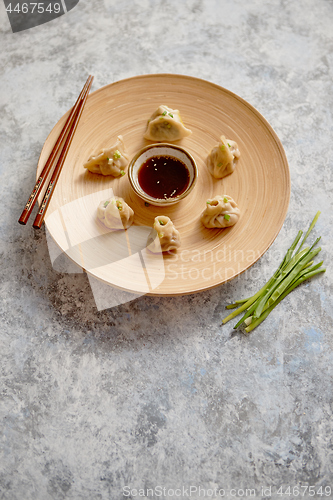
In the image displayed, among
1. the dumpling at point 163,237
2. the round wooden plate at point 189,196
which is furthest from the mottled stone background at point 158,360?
the dumpling at point 163,237

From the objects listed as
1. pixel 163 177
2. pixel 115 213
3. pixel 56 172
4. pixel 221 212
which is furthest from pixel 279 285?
pixel 56 172

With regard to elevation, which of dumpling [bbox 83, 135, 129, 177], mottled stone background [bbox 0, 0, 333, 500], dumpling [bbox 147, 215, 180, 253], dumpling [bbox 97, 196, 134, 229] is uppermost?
dumpling [bbox 83, 135, 129, 177]

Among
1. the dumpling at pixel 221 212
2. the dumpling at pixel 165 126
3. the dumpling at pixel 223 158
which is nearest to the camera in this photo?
the dumpling at pixel 221 212

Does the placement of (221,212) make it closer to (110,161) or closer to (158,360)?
(110,161)

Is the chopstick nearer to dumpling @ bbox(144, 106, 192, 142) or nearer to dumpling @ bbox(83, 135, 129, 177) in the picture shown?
dumpling @ bbox(83, 135, 129, 177)

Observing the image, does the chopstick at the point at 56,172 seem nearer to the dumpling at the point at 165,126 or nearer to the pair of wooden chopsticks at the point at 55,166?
the pair of wooden chopsticks at the point at 55,166

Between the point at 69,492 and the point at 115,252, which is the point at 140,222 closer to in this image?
the point at 115,252

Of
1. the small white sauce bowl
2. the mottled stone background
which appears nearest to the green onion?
the mottled stone background
